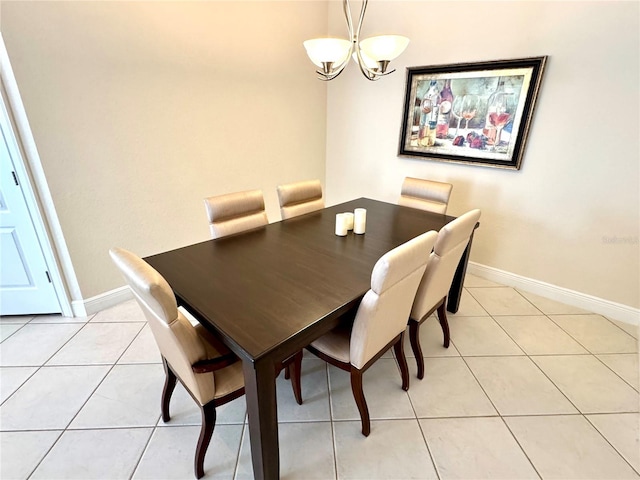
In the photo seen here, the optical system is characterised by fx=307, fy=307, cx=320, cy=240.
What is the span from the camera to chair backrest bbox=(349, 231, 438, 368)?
1135 mm

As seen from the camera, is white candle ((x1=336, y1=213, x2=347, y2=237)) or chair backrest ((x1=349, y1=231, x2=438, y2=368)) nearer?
chair backrest ((x1=349, y1=231, x2=438, y2=368))

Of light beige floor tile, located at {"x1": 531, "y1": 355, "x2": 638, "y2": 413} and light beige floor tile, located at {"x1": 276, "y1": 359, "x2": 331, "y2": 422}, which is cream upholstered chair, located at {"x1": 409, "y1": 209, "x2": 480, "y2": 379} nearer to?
light beige floor tile, located at {"x1": 276, "y1": 359, "x2": 331, "y2": 422}

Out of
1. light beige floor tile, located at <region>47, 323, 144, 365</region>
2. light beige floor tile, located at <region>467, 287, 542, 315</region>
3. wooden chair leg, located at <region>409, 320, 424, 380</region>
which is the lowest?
light beige floor tile, located at <region>47, 323, 144, 365</region>

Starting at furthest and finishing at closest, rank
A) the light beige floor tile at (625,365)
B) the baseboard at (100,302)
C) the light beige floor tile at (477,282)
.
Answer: the light beige floor tile at (477,282)
the baseboard at (100,302)
the light beige floor tile at (625,365)

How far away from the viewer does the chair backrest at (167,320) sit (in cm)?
96

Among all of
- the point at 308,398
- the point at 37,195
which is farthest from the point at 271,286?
the point at 37,195

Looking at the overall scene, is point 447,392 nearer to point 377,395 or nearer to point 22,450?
point 377,395

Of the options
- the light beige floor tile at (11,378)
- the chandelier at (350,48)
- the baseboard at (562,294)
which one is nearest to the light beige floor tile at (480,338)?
the baseboard at (562,294)

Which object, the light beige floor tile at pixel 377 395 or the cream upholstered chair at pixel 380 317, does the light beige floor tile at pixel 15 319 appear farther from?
the light beige floor tile at pixel 377 395

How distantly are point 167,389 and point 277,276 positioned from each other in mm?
762

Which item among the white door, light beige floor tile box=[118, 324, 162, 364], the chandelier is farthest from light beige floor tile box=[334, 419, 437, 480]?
the white door

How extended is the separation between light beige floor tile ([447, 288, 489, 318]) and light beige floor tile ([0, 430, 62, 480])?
8.25ft

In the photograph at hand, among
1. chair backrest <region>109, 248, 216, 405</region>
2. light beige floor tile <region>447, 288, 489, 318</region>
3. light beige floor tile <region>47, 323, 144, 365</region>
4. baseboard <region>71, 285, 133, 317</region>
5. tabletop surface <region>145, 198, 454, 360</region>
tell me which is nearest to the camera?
chair backrest <region>109, 248, 216, 405</region>

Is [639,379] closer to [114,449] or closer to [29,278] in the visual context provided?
[114,449]
